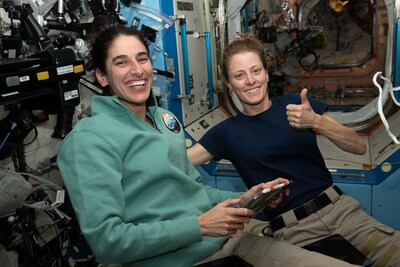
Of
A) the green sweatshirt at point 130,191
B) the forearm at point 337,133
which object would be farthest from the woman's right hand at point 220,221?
the forearm at point 337,133

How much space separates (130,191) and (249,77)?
1025 mm

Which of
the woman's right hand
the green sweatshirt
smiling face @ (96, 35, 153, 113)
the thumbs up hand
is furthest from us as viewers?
the thumbs up hand

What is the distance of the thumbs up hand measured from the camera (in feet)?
6.46

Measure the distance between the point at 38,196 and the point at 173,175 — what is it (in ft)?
4.95

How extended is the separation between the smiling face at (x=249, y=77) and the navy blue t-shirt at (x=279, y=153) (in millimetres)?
118

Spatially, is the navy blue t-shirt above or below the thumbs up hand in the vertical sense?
below

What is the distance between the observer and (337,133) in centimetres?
209

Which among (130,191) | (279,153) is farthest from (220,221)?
(279,153)

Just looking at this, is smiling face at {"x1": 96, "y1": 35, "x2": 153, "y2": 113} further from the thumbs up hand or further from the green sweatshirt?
the thumbs up hand

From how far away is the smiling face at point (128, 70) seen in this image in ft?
5.54

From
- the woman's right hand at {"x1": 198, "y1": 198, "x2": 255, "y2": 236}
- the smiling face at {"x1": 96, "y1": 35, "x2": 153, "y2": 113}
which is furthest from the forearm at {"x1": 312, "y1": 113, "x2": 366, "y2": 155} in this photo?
the smiling face at {"x1": 96, "y1": 35, "x2": 153, "y2": 113}

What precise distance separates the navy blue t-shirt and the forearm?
0.10 metres

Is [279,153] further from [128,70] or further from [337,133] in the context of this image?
[128,70]

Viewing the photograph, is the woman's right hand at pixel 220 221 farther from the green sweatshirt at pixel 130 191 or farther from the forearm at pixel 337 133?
the forearm at pixel 337 133
